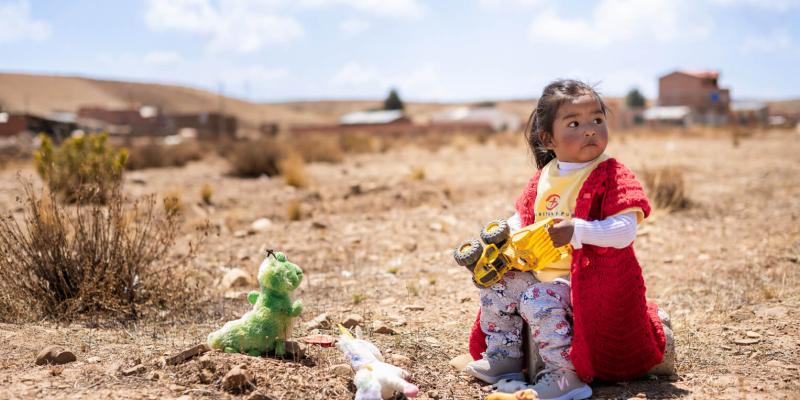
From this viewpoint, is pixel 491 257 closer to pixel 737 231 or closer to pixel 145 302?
pixel 145 302

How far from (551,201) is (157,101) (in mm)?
100632

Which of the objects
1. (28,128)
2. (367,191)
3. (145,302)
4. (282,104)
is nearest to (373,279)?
(145,302)

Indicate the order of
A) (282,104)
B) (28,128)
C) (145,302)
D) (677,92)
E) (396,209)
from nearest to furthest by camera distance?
(145,302) → (396,209) → (28,128) → (677,92) → (282,104)

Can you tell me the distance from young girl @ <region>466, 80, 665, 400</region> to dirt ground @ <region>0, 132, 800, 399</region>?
0.78 ft

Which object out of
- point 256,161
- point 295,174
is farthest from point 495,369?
point 256,161

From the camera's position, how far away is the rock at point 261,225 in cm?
Answer: 838

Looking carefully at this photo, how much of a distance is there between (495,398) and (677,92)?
59.6 m

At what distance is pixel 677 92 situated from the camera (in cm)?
5784

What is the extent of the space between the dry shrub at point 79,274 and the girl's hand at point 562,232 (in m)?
2.85

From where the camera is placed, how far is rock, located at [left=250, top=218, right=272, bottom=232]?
8.38 metres

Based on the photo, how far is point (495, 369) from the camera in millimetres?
3432

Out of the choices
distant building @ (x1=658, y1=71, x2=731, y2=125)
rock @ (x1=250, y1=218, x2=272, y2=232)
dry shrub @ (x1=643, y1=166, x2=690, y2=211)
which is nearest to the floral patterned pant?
rock @ (x1=250, y1=218, x2=272, y2=232)

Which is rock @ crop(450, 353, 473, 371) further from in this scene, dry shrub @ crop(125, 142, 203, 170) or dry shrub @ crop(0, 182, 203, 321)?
dry shrub @ crop(125, 142, 203, 170)

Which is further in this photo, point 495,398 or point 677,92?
point 677,92
